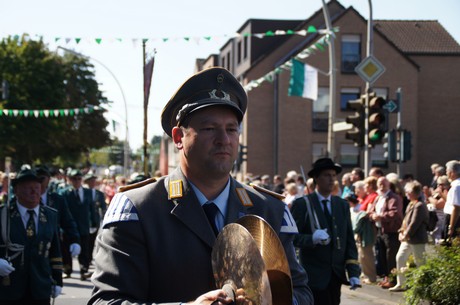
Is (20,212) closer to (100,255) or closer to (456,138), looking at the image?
(100,255)

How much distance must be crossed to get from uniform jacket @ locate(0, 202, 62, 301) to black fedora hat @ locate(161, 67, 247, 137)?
4494mm

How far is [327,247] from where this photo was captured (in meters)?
8.02

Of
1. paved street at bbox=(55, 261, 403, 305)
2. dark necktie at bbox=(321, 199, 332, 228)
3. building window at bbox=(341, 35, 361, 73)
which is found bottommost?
paved street at bbox=(55, 261, 403, 305)

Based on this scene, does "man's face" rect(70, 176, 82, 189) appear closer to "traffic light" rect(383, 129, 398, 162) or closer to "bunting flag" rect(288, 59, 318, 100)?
"traffic light" rect(383, 129, 398, 162)

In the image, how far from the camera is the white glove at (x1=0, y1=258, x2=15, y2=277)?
7.06 m

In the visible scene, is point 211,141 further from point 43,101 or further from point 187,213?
point 43,101

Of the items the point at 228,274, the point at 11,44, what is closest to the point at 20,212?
the point at 228,274

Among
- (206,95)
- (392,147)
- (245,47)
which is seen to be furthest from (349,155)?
(206,95)

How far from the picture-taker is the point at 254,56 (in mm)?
47969

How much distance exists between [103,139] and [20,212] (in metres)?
53.7

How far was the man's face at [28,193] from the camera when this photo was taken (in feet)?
25.7

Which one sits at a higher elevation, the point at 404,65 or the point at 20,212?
the point at 404,65

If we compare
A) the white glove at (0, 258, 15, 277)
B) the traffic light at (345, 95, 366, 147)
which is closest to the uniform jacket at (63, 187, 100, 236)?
the traffic light at (345, 95, 366, 147)

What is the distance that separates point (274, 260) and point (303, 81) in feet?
67.2
